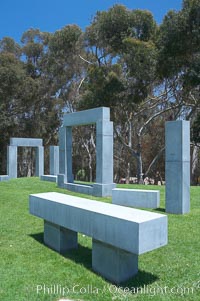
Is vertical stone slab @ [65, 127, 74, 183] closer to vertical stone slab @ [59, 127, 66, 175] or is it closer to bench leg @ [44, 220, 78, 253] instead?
vertical stone slab @ [59, 127, 66, 175]

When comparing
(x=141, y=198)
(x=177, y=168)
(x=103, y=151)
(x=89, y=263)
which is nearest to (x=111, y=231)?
(x=89, y=263)

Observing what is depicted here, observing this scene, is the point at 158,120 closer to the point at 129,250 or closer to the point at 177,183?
the point at 177,183

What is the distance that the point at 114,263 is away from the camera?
4539 mm

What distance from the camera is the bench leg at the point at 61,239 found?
5832 millimetres

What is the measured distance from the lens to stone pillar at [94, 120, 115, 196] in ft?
41.4

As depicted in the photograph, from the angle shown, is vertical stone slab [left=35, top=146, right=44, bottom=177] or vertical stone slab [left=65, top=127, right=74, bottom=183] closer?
vertical stone slab [left=65, top=127, right=74, bottom=183]

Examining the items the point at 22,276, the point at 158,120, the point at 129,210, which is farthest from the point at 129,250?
the point at 158,120

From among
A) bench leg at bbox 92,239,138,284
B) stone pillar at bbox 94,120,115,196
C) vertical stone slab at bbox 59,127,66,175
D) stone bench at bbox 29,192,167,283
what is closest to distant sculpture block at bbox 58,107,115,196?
stone pillar at bbox 94,120,115,196

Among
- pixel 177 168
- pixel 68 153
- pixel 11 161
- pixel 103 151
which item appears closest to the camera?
pixel 177 168

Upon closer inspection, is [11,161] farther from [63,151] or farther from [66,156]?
[66,156]

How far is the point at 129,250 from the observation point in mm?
4199

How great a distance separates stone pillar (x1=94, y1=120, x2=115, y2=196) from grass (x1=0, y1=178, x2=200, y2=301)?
18.9ft

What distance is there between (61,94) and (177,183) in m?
24.0

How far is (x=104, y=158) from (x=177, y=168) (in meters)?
4.52
